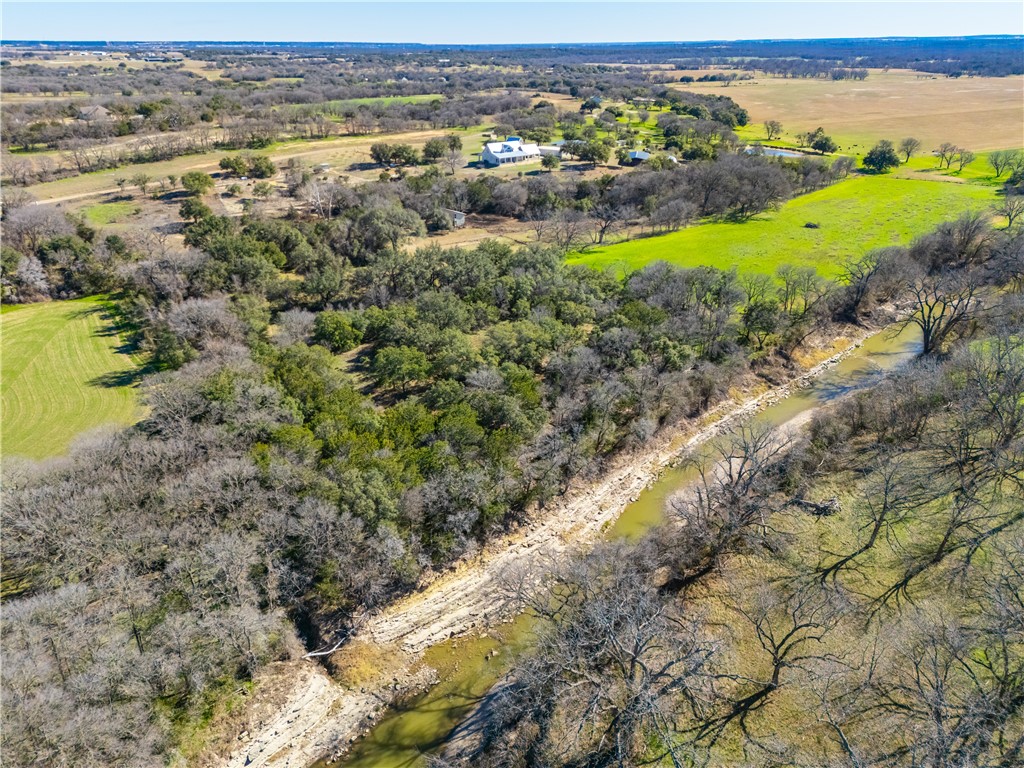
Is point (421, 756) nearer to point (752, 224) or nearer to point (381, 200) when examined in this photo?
point (381, 200)

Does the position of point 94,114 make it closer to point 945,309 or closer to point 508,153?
point 508,153

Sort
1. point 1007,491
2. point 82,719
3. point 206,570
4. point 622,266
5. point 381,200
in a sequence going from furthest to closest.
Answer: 1. point 381,200
2. point 622,266
3. point 1007,491
4. point 206,570
5. point 82,719

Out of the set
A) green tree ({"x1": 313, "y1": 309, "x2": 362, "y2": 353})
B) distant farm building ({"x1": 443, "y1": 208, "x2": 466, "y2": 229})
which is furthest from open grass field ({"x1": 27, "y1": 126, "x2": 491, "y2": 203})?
green tree ({"x1": 313, "y1": 309, "x2": 362, "y2": 353})

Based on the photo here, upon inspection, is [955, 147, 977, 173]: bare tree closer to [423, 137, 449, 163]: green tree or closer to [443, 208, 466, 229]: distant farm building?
[443, 208, 466, 229]: distant farm building

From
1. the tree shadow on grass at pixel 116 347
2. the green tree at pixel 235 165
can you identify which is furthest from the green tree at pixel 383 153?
the tree shadow on grass at pixel 116 347

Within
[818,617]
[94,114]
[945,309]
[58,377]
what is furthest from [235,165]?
[818,617]

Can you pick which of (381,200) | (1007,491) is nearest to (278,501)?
(1007,491)
